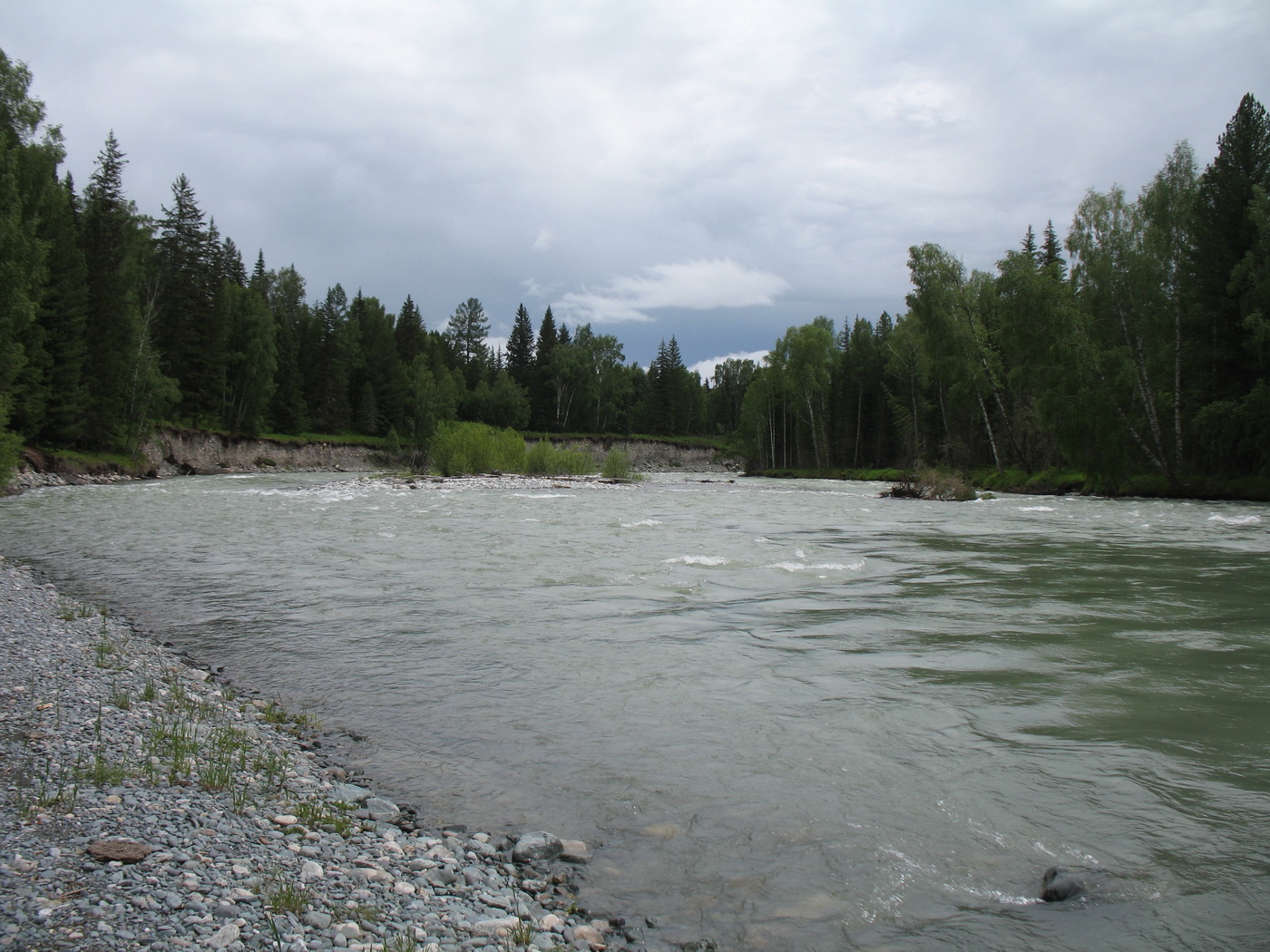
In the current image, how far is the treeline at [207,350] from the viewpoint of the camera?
104ft

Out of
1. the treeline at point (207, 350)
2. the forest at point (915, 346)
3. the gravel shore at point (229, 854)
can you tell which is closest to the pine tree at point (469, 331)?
the treeline at point (207, 350)

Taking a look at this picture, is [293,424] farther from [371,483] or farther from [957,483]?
[957,483]

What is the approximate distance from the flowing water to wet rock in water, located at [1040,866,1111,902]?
0.07 metres

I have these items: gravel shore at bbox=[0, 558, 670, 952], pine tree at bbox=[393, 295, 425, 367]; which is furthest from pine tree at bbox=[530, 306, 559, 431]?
gravel shore at bbox=[0, 558, 670, 952]

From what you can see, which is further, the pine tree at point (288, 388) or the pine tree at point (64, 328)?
the pine tree at point (288, 388)

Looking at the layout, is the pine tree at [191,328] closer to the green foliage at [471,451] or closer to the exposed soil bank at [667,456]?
the green foliage at [471,451]

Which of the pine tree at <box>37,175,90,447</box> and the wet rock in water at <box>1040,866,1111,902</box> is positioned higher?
the pine tree at <box>37,175,90,447</box>

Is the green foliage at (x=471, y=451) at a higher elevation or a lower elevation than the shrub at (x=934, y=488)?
higher

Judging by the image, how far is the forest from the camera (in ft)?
97.1

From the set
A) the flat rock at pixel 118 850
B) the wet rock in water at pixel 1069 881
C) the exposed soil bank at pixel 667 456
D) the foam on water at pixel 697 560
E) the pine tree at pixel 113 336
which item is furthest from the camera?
the exposed soil bank at pixel 667 456

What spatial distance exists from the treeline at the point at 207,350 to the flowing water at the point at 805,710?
2153cm

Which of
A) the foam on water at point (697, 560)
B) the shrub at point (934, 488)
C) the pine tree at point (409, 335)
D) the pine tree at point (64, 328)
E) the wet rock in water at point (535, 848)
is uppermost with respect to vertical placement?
the pine tree at point (409, 335)

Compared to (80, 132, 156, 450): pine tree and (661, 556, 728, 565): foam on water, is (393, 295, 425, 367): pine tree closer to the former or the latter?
(80, 132, 156, 450): pine tree

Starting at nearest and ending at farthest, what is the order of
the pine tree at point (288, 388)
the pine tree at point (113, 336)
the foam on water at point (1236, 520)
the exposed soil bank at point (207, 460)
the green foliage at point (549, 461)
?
1. the foam on water at point (1236, 520)
2. the exposed soil bank at point (207, 460)
3. the pine tree at point (113, 336)
4. the green foliage at point (549, 461)
5. the pine tree at point (288, 388)
